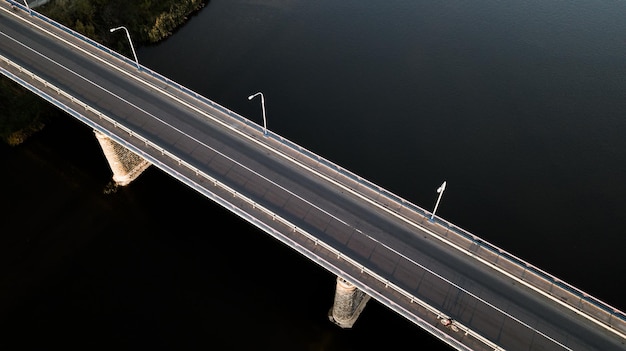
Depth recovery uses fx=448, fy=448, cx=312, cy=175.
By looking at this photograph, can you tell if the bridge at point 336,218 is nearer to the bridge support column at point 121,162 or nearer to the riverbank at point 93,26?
the bridge support column at point 121,162

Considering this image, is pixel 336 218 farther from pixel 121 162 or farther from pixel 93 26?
pixel 93 26

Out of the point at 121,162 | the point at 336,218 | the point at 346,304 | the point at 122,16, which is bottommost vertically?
the point at 346,304

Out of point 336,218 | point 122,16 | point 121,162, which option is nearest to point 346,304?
Result: point 336,218

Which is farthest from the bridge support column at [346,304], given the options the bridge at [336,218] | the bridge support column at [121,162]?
the bridge support column at [121,162]

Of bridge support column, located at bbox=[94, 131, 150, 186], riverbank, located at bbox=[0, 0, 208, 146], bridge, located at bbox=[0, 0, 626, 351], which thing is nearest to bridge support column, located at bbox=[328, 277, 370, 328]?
bridge, located at bbox=[0, 0, 626, 351]

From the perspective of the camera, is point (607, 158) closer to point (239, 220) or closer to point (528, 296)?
point (528, 296)

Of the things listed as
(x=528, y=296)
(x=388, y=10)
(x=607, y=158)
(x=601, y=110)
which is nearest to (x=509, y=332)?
(x=528, y=296)

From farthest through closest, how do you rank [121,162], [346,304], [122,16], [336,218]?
[122,16] → [121,162] → [346,304] → [336,218]
